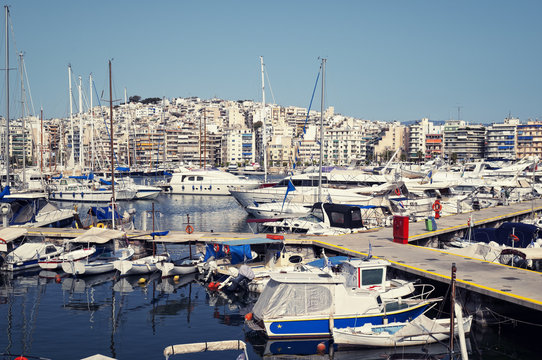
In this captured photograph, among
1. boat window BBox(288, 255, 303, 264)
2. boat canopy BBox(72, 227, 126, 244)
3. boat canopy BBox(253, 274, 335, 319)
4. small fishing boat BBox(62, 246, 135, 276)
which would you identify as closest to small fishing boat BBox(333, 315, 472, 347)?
boat canopy BBox(253, 274, 335, 319)

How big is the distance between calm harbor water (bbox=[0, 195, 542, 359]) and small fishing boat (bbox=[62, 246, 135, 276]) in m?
0.40

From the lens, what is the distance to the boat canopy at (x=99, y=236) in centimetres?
2730

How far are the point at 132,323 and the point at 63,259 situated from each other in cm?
861

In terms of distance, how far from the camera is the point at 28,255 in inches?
1112

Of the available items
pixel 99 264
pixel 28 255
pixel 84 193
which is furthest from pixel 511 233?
pixel 84 193


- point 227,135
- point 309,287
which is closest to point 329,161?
point 227,135

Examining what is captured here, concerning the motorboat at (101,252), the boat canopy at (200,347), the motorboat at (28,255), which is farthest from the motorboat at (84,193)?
the boat canopy at (200,347)

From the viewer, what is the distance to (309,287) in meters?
17.4

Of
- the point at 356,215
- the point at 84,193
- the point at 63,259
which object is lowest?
the point at 63,259

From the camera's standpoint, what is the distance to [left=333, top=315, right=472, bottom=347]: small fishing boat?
16.9m

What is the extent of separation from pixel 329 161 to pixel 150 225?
128 m

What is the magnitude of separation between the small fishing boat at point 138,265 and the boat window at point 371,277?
38.0ft

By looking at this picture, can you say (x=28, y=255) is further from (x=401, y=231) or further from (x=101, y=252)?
(x=401, y=231)

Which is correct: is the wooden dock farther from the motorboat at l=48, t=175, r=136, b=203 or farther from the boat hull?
the motorboat at l=48, t=175, r=136, b=203
